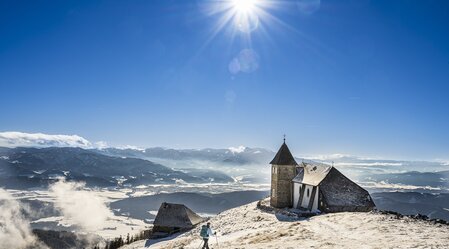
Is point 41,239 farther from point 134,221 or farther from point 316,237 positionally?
point 316,237

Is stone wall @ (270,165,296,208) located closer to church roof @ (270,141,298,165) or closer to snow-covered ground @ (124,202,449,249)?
church roof @ (270,141,298,165)

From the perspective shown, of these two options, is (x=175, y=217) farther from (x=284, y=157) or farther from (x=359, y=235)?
(x=359, y=235)

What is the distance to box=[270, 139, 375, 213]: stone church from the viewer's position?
46.4 m

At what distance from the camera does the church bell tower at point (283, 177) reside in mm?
55812

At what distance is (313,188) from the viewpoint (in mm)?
49594

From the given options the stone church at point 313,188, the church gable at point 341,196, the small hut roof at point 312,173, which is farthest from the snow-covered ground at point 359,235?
the small hut roof at point 312,173

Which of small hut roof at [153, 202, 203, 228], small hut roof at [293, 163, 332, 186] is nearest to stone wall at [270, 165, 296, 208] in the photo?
small hut roof at [293, 163, 332, 186]

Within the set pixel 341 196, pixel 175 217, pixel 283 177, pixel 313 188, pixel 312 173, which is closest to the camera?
pixel 341 196

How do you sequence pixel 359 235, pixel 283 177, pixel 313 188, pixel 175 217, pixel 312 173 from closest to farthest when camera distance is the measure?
pixel 359 235 → pixel 313 188 → pixel 312 173 → pixel 283 177 → pixel 175 217

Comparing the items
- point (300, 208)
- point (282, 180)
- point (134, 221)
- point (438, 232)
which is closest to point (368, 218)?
point (438, 232)

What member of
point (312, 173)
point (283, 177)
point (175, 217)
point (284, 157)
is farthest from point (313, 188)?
point (175, 217)

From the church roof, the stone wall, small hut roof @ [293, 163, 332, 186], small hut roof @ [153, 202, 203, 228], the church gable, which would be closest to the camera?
the church gable

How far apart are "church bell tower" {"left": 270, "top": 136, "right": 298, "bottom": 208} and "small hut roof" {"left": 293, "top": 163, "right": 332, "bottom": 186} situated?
1473 millimetres

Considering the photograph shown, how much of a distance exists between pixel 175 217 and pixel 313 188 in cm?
2490
